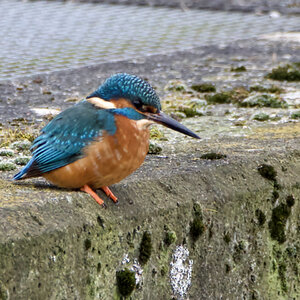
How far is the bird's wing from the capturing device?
9.09 feet

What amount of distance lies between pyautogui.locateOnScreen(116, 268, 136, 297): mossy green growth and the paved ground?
281cm

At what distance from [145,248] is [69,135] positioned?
0.57m

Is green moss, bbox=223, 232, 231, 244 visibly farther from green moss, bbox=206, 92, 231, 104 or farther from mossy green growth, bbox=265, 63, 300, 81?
mossy green growth, bbox=265, 63, 300, 81

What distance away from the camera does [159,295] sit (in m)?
3.07

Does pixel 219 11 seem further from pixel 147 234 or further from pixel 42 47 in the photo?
pixel 147 234

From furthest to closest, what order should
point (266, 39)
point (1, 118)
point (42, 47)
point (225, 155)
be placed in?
1. point (266, 39)
2. point (42, 47)
3. point (1, 118)
4. point (225, 155)

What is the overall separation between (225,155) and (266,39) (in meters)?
3.77

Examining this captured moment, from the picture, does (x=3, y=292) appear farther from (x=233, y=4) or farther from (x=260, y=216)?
(x=233, y=4)

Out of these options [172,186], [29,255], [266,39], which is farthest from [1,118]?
[266,39]

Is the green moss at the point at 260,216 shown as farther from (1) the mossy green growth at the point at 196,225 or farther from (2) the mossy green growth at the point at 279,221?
(1) the mossy green growth at the point at 196,225

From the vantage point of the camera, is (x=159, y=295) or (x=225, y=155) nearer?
(x=159, y=295)

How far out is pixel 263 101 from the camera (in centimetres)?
473

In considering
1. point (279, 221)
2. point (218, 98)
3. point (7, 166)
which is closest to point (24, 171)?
point (7, 166)

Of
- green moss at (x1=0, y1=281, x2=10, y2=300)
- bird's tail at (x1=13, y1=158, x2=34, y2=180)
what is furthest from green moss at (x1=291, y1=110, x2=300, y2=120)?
green moss at (x1=0, y1=281, x2=10, y2=300)
